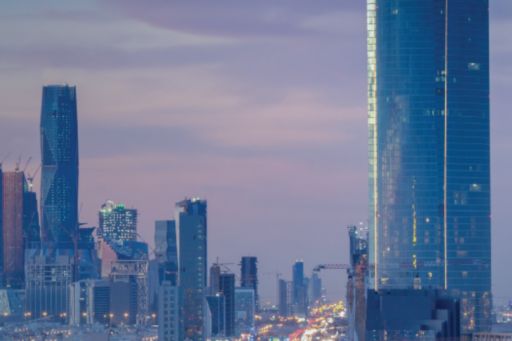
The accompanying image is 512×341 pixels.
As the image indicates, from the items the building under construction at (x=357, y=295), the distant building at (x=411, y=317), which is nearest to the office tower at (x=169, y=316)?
the building under construction at (x=357, y=295)

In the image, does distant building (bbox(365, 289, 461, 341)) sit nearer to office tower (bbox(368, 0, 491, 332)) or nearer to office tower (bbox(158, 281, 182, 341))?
office tower (bbox(158, 281, 182, 341))

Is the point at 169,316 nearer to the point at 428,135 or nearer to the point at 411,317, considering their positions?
the point at 428,135

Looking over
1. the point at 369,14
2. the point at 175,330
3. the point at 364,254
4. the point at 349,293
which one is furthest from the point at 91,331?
the point at 349,293

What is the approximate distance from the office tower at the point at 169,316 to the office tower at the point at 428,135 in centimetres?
1915

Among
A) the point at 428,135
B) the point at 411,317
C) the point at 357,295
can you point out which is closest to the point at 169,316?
the point at 428,135

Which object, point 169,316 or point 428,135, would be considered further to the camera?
point 169,316

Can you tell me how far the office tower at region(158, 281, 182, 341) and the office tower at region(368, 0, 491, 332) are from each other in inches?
754

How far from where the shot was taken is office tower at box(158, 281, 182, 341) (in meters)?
183

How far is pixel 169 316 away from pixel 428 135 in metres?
29.8

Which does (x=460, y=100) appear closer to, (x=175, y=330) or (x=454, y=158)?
(x=454, y=158)

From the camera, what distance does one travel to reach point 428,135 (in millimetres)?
188625

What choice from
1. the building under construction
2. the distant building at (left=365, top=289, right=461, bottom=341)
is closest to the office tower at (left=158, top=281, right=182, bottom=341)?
the building under construction

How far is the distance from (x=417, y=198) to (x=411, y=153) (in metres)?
4.26

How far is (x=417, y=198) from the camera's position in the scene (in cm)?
18825
